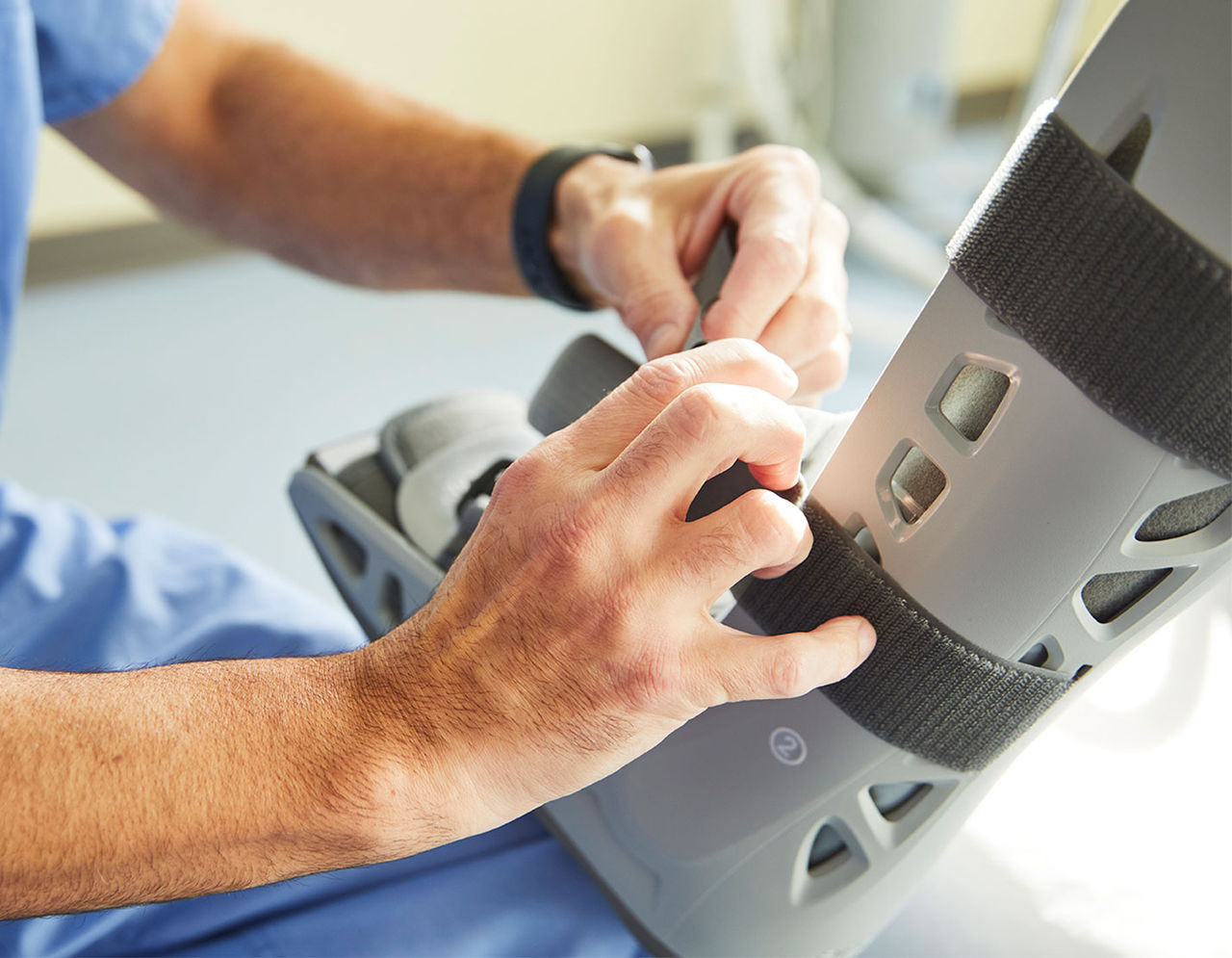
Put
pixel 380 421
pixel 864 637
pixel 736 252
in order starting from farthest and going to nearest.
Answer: pixel 380 421
pixel 736 252
pixel 864 637

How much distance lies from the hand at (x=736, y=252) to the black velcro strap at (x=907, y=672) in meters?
0.21

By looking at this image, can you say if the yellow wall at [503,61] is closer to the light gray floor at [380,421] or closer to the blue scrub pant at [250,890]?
the light gray floor at [380,421]

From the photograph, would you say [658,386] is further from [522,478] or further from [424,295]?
[424,295]

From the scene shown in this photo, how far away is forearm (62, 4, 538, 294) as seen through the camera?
1.09m

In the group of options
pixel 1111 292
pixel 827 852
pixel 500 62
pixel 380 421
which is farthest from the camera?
pixel 500 62

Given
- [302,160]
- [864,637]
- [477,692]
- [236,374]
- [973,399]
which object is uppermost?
[973,399]

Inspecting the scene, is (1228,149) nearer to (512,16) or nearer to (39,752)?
(39,752)

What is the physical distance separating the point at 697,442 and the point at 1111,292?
0.57ft

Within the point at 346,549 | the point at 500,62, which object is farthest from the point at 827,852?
the point at 500,62

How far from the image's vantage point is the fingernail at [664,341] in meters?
0.75

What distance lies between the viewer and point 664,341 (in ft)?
2.46

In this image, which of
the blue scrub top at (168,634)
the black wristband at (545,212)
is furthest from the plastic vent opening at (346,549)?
the black wristband at (545,212)

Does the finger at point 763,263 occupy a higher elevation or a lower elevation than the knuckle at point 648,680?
higher

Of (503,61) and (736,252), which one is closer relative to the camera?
(736,252)
